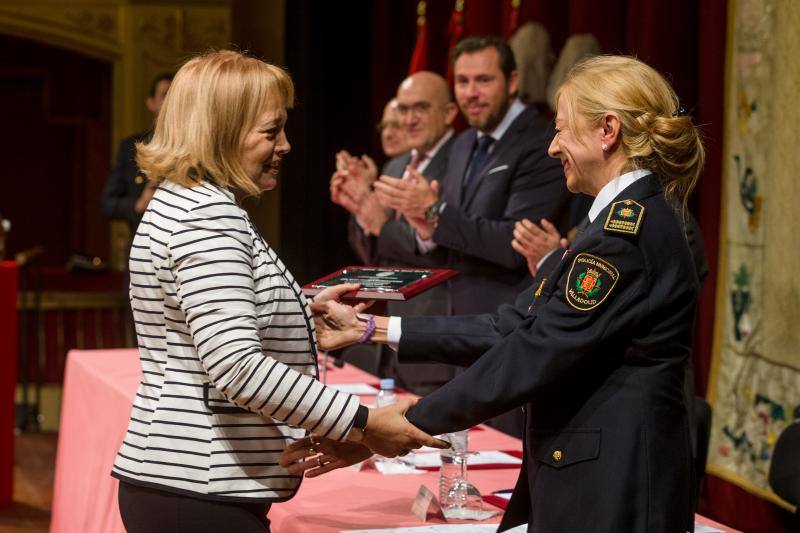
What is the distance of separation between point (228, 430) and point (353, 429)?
0.61 feet

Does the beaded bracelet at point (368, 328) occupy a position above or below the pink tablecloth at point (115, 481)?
above

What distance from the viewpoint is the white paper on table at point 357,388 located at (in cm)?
316

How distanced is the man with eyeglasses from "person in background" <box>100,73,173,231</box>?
5.24 ft

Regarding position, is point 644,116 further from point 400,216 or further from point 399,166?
point 399,166

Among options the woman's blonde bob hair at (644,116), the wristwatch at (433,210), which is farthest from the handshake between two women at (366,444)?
the wristwatch at (433,210)

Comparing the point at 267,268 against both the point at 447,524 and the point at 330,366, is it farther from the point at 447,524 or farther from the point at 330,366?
the point at 330,366

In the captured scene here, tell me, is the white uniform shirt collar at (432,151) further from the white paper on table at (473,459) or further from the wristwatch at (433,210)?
the white paper on table at (473,459)

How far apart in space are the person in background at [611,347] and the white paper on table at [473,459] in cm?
66

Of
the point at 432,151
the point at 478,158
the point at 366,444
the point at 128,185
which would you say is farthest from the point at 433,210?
the point at 128,185

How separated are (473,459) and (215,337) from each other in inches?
40.2

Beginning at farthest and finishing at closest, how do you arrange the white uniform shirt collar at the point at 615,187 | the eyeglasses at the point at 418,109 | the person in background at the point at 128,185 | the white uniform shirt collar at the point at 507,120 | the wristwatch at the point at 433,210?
the person in background at the point at 128,185 → the eyeglasses at the point at 418,109 → the white uniform shirt collar at the point at 507,120 → the wristwatch at the point at 433,210 → the white uniform shirt collar at the point at 615,187

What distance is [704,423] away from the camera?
2.81 metres

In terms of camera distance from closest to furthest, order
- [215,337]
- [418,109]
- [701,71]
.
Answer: [215,337] < [701,71] < [418,109]

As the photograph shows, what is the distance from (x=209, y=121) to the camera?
5.55 feet
